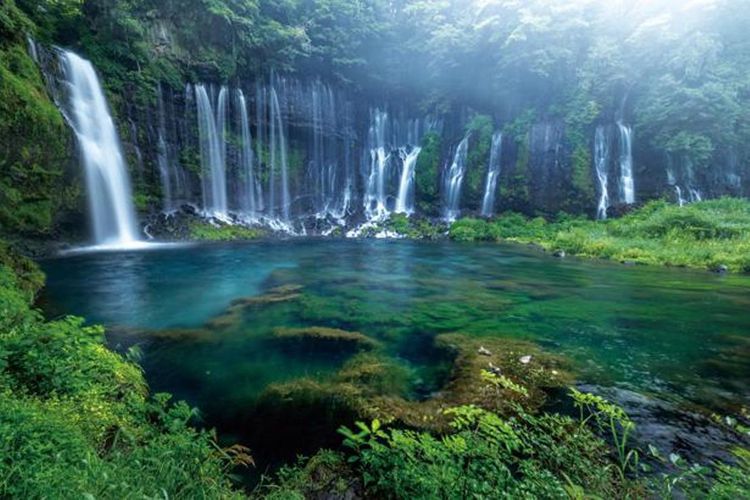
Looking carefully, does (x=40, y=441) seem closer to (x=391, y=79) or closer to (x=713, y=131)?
(x=713, y=131)

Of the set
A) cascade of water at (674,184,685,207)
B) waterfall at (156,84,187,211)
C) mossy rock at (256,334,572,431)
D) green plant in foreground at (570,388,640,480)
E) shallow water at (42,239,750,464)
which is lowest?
shallow water at (42,239,750,464)

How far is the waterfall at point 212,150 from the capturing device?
25.8 m

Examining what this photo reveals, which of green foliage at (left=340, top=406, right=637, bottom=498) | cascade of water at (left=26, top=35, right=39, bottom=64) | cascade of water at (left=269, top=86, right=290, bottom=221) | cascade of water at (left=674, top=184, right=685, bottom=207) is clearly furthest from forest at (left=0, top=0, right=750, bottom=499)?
cascade of water at (left=674, top=184, right=685, bottom=207)

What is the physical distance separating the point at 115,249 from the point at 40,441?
1782cm

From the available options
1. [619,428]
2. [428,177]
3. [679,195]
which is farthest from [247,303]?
[679,195]

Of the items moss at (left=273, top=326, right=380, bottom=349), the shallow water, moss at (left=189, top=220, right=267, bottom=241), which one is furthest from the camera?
moss at (left=189, top=220, right=267, bottom=241)

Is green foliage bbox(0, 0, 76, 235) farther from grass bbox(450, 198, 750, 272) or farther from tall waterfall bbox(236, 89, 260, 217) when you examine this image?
grass bbox(450, 198, 750, 272)

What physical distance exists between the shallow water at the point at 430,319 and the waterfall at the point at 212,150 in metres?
11.7

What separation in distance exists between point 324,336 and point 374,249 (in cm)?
1379

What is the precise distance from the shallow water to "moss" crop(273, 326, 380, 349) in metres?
0.26

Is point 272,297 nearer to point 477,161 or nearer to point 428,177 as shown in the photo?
point 428,177

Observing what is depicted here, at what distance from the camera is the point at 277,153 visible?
30109 mm

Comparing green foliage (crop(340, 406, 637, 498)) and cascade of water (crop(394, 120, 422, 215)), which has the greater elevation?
cascade of water (crop(394, 120, 422, 215))

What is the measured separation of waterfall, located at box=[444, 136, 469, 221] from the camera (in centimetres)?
3195
